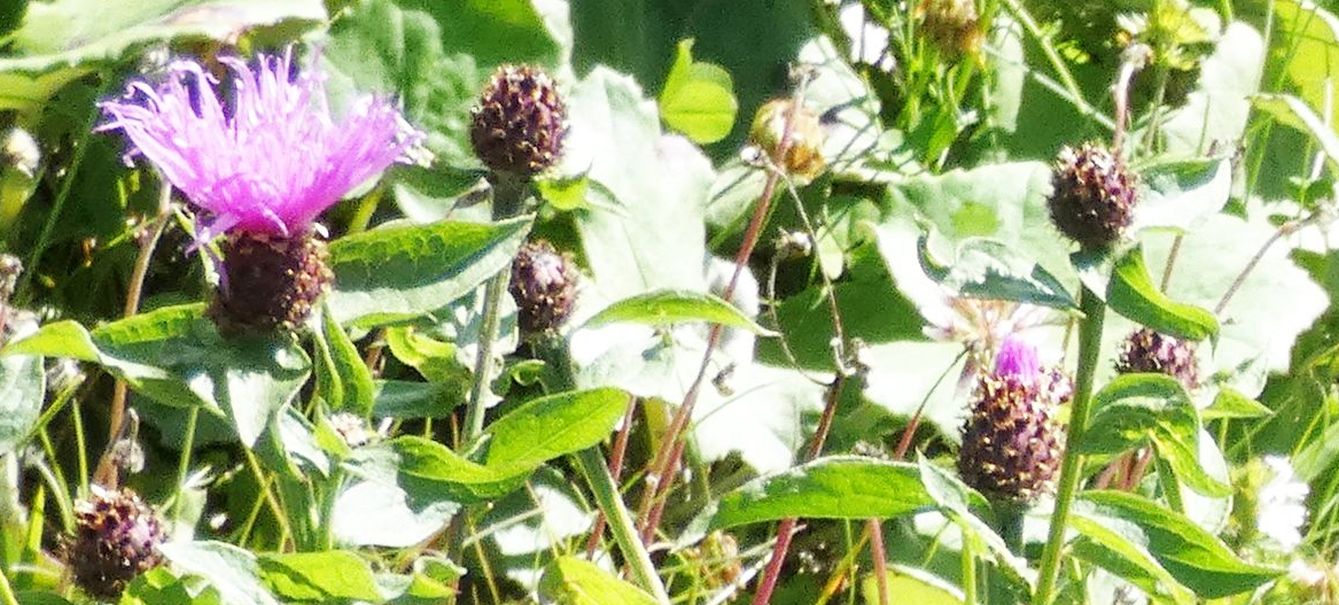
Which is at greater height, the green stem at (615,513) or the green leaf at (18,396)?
the green leaf at (18,396)

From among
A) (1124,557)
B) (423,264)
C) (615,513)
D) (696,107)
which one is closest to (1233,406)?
(1124,557)

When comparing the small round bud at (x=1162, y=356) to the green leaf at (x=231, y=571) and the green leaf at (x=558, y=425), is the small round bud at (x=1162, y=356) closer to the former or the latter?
the green leaf at (x=558, y=425)

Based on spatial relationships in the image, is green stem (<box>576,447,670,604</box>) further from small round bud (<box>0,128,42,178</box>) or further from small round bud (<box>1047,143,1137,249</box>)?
small round bud (<box>0,128,42,178</box>)

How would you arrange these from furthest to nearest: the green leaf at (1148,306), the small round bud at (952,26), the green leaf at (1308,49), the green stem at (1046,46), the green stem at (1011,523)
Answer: the green leaf at (1308,49) < the green stem at (1046,46) < the small round bud at (952,26) < the green stem at (1011,523) < the green leaf at (1148,306)

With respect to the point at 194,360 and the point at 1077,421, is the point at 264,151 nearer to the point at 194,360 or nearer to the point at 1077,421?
the point at 194,360

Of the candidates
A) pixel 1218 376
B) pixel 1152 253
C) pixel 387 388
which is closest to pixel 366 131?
pixel 387 388

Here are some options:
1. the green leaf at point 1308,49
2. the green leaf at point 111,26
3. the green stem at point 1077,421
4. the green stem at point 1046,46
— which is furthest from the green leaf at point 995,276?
the green leaf at point 1308,49

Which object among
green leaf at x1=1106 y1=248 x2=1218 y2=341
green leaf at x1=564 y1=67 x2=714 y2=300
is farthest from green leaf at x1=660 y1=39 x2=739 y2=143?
green leaf at x1=1106 y1=248 x2=1218 y2=341
